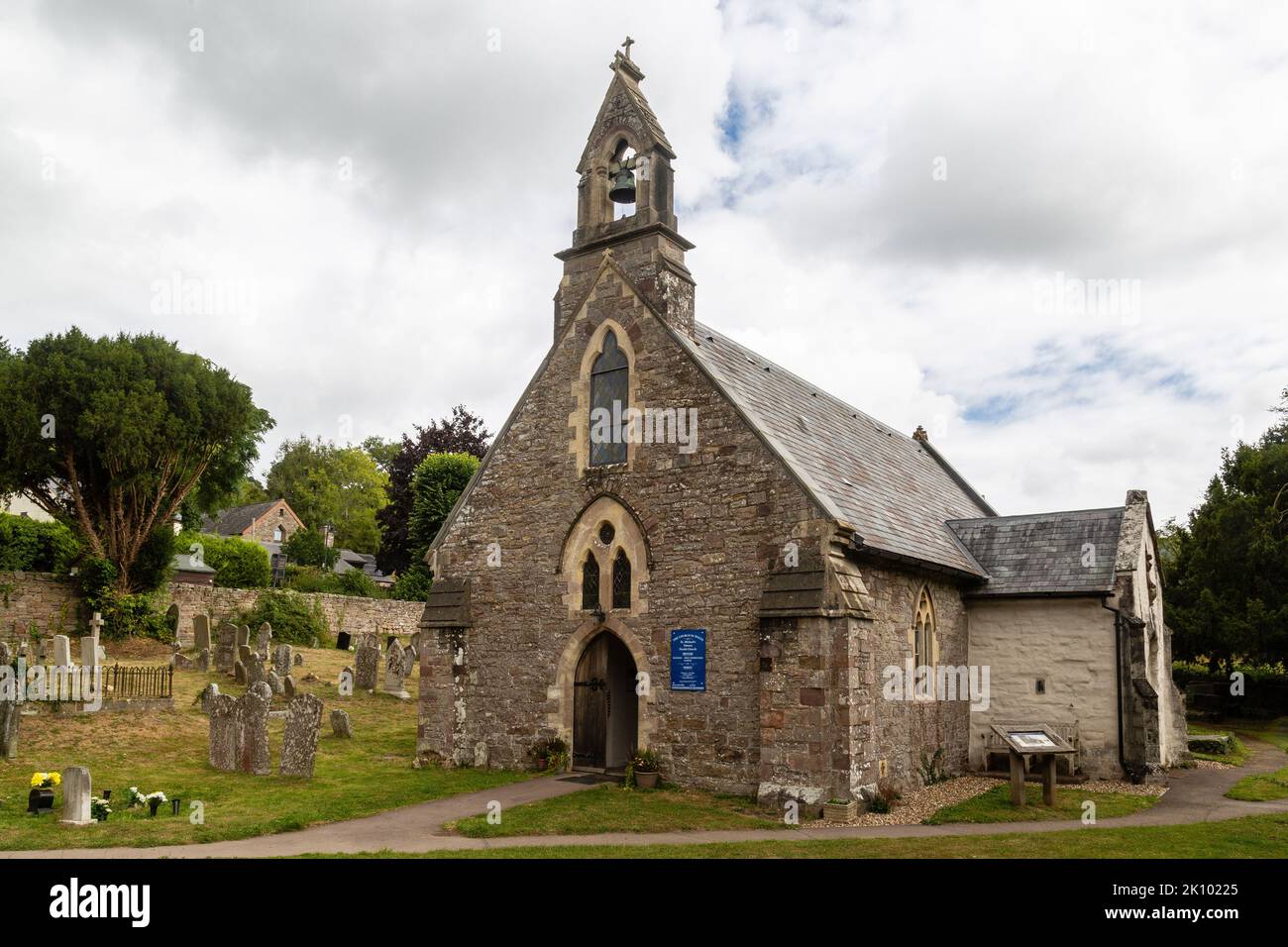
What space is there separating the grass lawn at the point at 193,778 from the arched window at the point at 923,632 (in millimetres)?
7897

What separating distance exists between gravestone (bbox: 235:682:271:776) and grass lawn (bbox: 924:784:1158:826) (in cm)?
1141

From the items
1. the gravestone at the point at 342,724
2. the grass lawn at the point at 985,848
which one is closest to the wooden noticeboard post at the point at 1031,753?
the grass lawn at the point at 985,848

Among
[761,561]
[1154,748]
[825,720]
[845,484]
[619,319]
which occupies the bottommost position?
[1154,748]

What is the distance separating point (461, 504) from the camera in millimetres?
20094

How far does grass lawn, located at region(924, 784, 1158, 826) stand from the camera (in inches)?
587

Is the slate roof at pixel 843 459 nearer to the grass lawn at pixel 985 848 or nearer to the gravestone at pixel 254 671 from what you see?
the grass lawn at pixel 985 848

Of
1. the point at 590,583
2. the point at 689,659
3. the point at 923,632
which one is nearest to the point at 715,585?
the point at 689,659

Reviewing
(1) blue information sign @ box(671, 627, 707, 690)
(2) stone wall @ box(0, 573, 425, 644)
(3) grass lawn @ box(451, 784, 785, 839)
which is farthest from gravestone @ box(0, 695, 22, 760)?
(2) stone wall @ box(0, 573, 425, 644)

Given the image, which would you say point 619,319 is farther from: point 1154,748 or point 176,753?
point 1154,748

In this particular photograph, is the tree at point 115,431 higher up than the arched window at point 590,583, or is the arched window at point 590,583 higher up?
the tree at point 115,431

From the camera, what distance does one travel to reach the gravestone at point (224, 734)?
17312 millimetres

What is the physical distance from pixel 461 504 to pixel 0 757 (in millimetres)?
9426

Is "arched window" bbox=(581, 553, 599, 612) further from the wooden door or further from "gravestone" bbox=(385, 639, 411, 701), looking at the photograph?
"gravestone" bbox=(385, 639, 411, 701)
